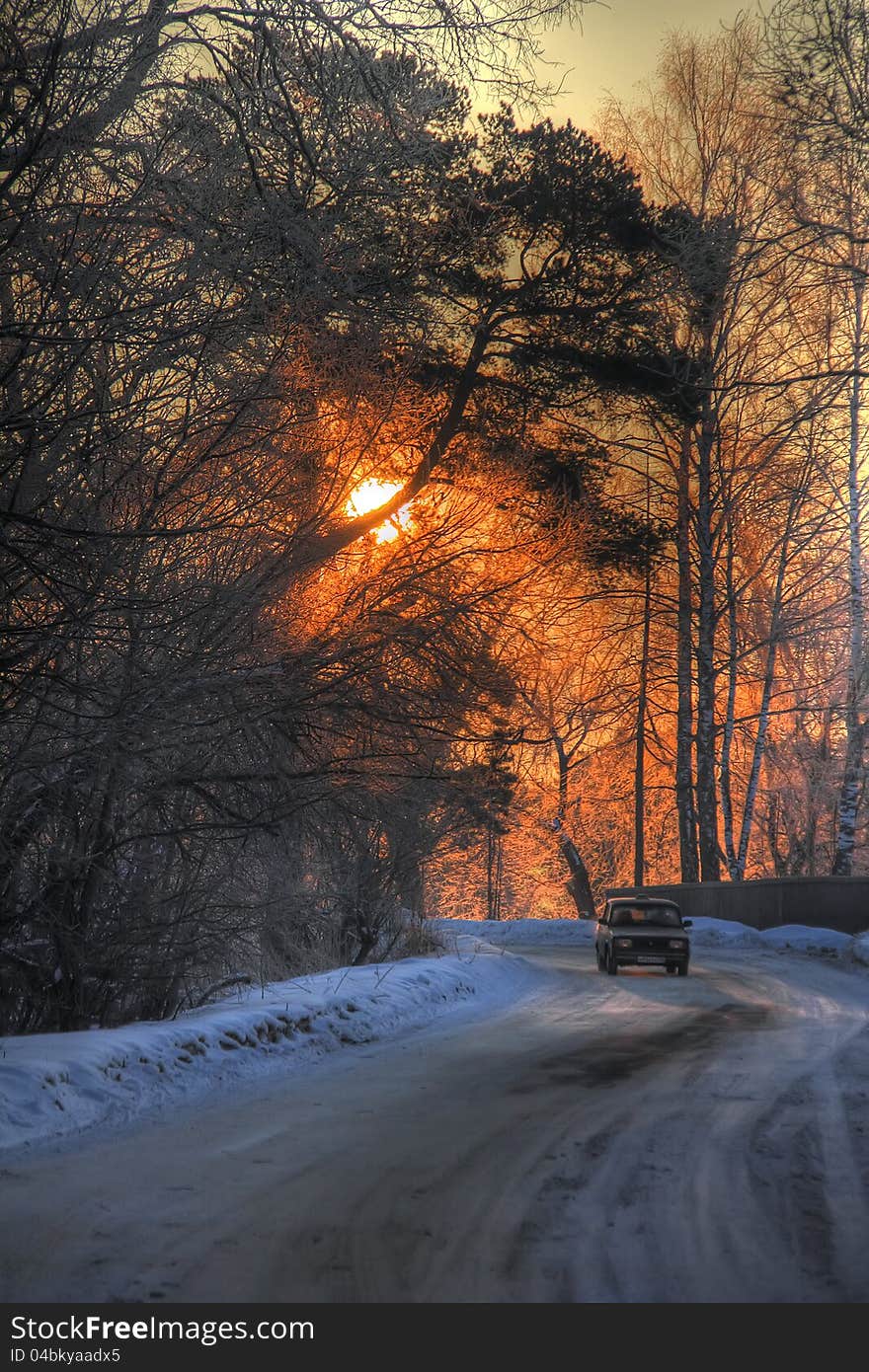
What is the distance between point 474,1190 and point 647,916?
20.3m

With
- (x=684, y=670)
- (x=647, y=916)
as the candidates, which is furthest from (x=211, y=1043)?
(x=684, y=670)

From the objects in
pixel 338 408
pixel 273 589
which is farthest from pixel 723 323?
pixel 273 589

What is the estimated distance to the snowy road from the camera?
4.66m

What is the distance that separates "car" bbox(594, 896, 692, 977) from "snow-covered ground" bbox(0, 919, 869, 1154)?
5.16m

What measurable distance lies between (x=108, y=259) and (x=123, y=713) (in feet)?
9.73

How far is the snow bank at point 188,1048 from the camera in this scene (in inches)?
300

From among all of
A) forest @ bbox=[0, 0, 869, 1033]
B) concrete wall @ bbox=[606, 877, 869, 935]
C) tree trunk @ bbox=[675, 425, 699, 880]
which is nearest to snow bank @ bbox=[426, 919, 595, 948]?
concrete wall @ bbox=[606, 877, 869, 935]

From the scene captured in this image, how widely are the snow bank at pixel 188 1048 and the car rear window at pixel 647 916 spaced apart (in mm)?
9812

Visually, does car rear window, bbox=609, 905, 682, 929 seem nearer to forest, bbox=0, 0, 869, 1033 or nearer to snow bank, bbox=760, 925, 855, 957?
snow bank, bbox=760, 925, 855, 957

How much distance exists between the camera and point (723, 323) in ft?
67.2

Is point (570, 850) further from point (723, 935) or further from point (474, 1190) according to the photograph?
point (474, 1190)

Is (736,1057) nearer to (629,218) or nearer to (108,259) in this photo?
(108,259)
